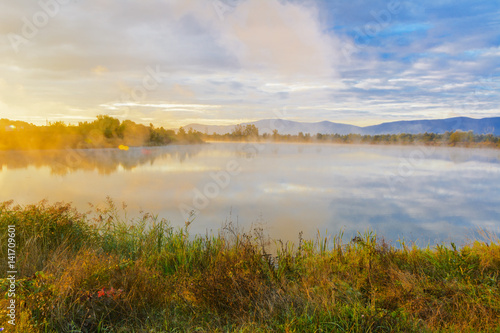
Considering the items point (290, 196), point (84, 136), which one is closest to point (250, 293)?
point (290, 196)

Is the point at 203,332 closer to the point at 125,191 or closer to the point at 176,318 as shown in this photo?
the point at 176,318

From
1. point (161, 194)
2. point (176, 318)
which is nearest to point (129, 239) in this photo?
point (176, 318)

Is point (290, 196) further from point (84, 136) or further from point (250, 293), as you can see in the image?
point (84, 136)

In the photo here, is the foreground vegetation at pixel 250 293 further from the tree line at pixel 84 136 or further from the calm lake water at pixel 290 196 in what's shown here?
the tree line at pixel 84 136

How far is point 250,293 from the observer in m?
3.67

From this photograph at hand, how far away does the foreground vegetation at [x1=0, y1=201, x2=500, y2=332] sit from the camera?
3160mm

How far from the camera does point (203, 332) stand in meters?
3.13

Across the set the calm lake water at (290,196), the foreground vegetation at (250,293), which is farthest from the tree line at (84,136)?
the foreground vegetation at (250,293)

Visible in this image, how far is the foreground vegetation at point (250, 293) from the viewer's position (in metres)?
3.16

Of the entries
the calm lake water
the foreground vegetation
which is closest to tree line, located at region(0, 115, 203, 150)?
the calm lake water

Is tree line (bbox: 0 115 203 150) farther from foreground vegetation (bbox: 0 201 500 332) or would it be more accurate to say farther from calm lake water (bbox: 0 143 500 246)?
foreground vegetation (bbox: 0 201 500 332)

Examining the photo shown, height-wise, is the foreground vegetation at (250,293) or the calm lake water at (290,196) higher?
the foreground vegetation at (250,293)

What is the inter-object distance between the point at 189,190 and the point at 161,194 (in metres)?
1.71

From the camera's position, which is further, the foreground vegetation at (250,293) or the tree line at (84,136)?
the tree line at (84,136)
